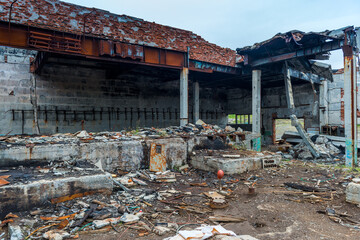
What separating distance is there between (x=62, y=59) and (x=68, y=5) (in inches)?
162

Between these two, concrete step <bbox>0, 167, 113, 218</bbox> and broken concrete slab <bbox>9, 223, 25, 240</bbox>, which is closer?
broken concrete slab <bbox>9, 223, 25, 240</bbox>

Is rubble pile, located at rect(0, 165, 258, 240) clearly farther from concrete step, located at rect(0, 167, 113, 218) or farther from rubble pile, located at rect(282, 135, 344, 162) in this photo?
rubble pile, located at rect(282, 135, 344, 162)

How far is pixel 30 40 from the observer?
8.52 m

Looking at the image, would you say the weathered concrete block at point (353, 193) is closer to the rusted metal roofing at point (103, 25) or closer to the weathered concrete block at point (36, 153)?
the weathered concrete block at point (36, 153)

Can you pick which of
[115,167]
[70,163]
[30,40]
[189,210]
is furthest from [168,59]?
[189,210]

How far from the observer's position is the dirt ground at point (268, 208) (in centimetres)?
381

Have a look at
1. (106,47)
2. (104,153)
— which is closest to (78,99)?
(106,47)

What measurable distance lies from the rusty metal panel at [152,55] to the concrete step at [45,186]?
701cm

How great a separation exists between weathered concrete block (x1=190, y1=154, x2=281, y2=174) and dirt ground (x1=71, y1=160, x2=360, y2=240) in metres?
0.28

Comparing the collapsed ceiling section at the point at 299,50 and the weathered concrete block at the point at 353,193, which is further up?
the collapsed ceiling section at the point at 299,50

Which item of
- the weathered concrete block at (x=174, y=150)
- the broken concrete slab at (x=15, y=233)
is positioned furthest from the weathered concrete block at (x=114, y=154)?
the broken concrete slab at (x=15, y=233)

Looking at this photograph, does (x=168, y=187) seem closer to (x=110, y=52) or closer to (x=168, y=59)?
(x=110, y=52)

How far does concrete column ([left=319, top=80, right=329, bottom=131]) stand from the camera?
16.1 meters

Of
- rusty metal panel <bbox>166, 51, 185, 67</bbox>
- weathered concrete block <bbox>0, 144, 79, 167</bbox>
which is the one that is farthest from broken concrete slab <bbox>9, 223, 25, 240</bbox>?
rusty metal panel <bbox>166, 51, 185, 67</bbox>
